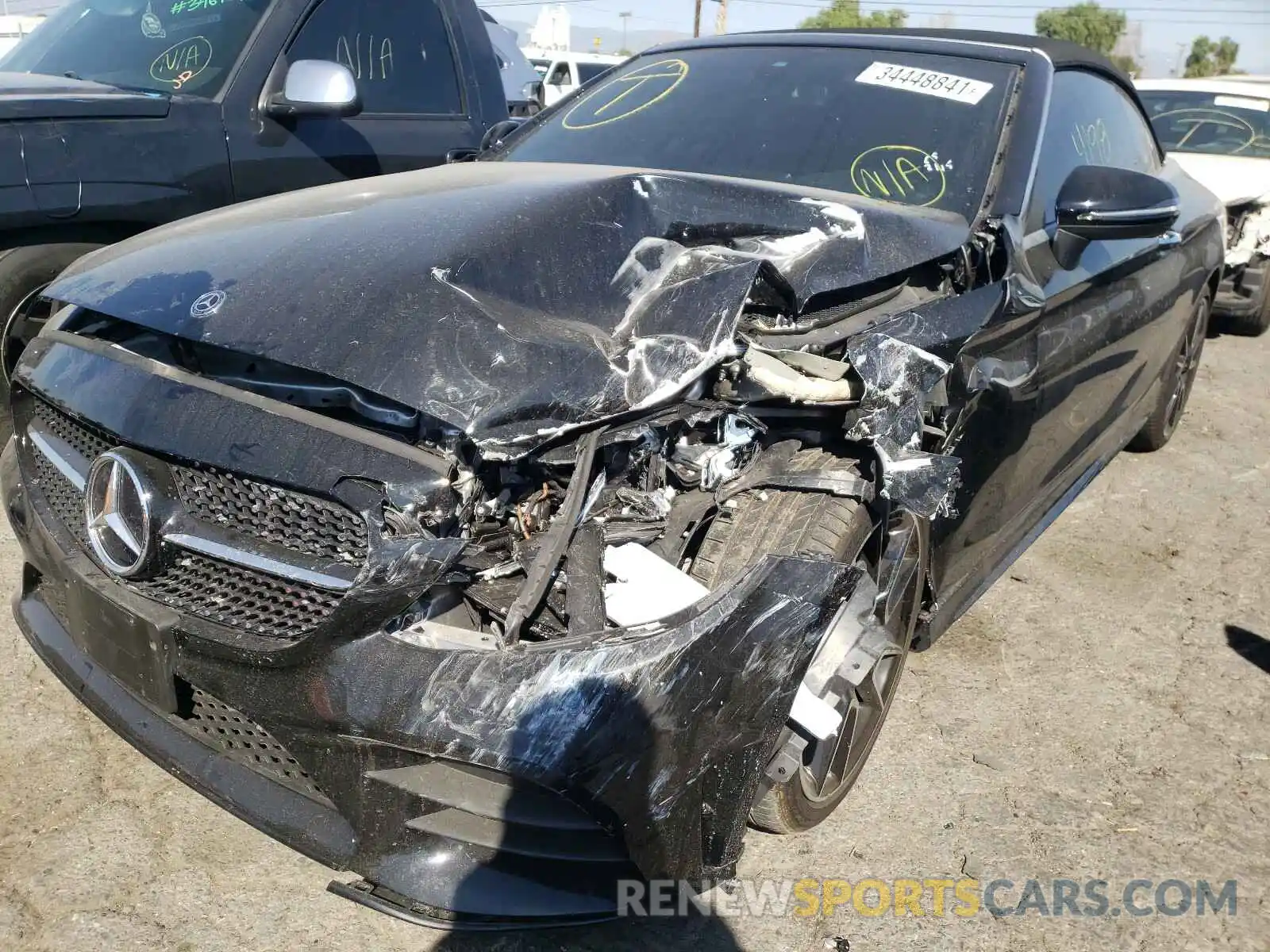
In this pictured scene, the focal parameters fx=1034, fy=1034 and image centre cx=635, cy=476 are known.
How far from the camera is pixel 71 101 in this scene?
11.6 feet

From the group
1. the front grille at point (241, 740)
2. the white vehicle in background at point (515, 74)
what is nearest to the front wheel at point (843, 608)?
the front grille at point (241, 740)

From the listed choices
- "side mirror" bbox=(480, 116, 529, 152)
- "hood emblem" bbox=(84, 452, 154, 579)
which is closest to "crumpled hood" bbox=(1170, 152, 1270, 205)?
"side mirror" bbox=(480, 116, 529, 152)

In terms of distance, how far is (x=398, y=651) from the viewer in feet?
5.65

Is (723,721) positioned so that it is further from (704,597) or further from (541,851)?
(541,851)

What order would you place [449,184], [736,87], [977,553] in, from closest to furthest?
[449,184], [977,553], [736,87]

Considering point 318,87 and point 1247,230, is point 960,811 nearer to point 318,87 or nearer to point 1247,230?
point 318,87

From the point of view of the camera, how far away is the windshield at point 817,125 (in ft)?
9.55

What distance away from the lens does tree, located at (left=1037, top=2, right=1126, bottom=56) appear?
50.6 m

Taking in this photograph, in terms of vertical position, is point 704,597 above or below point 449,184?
below

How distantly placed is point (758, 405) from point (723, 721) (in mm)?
709

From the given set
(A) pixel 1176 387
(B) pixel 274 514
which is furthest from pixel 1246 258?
(B) pixel 274 514

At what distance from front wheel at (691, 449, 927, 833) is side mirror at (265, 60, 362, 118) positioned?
257 cm

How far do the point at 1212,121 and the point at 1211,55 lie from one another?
2231 inches

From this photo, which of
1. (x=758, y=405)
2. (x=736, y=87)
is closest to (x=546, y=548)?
(x=758, y=405)
